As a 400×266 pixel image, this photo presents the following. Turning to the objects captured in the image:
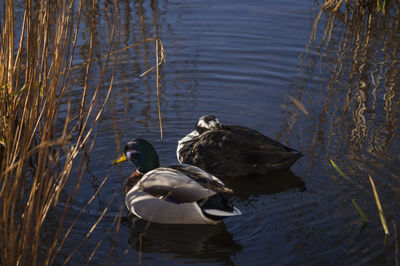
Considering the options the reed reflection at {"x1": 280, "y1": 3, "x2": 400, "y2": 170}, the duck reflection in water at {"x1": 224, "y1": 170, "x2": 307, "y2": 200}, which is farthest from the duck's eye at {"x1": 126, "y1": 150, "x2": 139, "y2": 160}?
the reed reflection at {"x1": 280, "y1": 3, "x2": 400, "y2": 170}

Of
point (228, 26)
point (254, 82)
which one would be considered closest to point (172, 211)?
point (254, 82)

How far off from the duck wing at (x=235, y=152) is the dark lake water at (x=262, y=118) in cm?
16

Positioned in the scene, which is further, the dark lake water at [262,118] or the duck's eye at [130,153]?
the duck's eye at [130,153]

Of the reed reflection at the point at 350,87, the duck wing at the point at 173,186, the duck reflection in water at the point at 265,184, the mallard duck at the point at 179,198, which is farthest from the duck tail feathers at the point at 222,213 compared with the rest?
the reed reflection at the point at 350,87

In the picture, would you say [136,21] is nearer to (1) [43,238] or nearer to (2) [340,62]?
(2) [340,62]

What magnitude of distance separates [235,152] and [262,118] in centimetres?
110

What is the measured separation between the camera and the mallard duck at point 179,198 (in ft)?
15.7

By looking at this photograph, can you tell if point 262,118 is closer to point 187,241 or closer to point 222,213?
point 222,213

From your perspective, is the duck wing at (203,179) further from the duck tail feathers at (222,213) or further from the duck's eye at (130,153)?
the duck's eye at (130,153)

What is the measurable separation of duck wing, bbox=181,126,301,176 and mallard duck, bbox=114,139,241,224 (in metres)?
0.69

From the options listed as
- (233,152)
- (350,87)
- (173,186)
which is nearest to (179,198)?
(173,186)

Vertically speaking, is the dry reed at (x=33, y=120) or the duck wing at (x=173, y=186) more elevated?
the dry reed at (x=33, y=120)

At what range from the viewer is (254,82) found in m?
7.67

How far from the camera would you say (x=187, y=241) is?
471 centimetres
